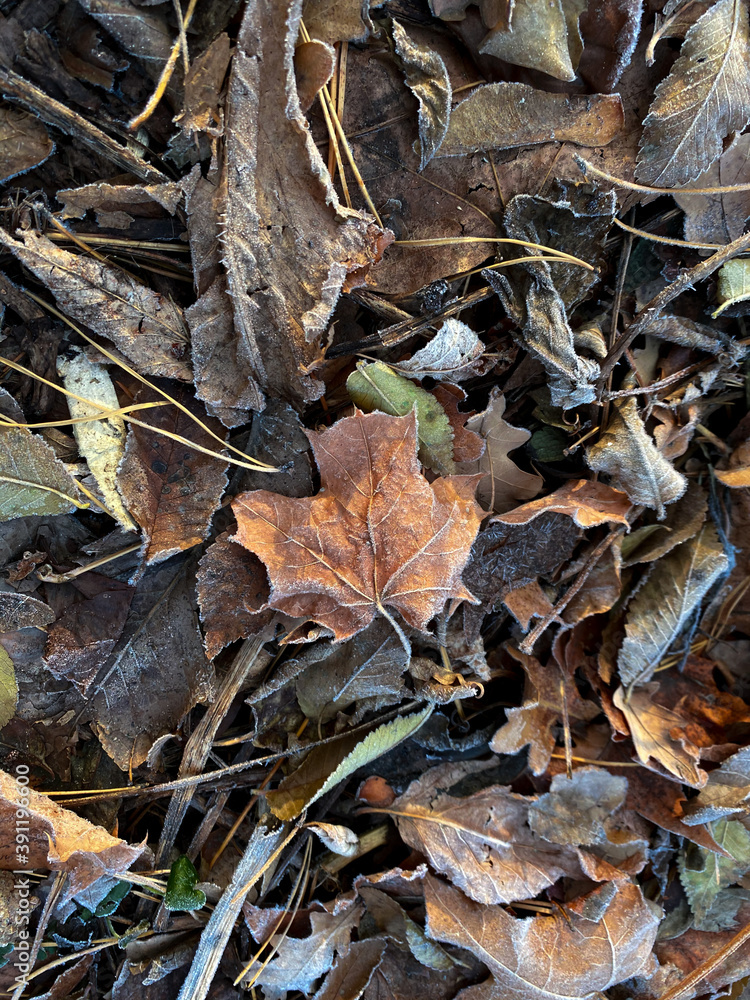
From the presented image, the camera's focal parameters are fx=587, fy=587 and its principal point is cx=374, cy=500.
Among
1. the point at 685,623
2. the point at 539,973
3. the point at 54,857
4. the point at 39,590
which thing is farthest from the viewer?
the point at 685,623

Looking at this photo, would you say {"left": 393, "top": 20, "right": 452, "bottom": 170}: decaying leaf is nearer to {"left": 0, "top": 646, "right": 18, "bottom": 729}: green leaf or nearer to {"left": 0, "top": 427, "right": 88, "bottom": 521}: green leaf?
{"left": 0, "top": 427, "right": 88, "bottom": 521}: green leaf

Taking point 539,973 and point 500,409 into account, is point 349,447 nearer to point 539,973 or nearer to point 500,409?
point 500,409

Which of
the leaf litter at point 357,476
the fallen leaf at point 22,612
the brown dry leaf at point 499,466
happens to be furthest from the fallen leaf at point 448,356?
the fallen leaf at point 22,612

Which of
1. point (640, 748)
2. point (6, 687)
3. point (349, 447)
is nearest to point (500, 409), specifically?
point (349, 447)

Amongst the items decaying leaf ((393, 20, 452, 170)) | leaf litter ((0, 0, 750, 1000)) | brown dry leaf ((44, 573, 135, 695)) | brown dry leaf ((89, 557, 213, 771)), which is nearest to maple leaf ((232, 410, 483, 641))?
leaf litter ((0, 0, 750, 1000))

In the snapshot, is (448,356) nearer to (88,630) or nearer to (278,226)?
(278,226)

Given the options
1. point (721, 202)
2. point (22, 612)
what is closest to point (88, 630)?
point (22, 612)

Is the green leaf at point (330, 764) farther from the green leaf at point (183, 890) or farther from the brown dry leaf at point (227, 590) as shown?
the brown dry leaf at point (227, 590)
